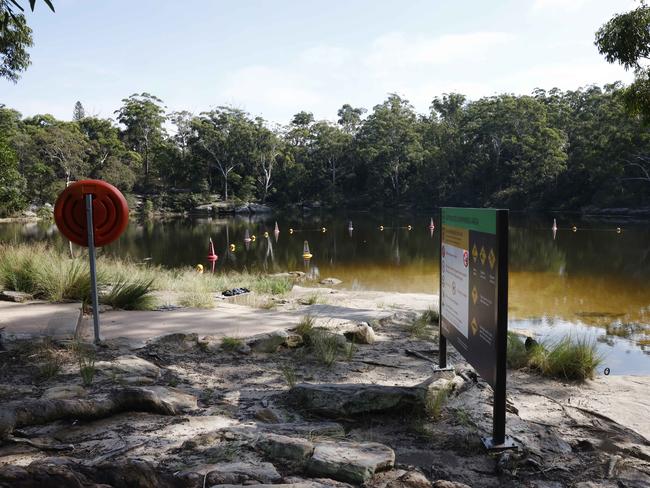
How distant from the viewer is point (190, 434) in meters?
3.09

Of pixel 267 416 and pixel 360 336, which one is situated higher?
pixel 267 416

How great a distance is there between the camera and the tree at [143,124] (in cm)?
6600

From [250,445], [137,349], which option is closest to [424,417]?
[250,445]

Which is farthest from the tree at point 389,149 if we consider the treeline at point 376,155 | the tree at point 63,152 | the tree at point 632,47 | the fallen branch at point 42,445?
the fallen branch at point 42,445

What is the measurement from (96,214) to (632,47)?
1375cm

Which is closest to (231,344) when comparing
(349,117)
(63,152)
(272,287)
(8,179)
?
(272,287)

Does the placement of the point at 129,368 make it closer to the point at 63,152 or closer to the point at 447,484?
the point at 447,484

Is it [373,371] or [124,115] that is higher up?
[124,115]

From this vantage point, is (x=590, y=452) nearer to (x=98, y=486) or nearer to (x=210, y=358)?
(x=98, y=486)

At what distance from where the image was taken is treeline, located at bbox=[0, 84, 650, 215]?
45584mm

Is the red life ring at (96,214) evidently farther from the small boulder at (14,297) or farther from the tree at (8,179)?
the tree at (8,179)

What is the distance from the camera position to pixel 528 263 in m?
19.0

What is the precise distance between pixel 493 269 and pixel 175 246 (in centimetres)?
2417

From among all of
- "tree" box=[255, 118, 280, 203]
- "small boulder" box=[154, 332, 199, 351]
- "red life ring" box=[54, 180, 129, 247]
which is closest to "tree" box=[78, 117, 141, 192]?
"tree" box=[255, 118, 280, 203]
